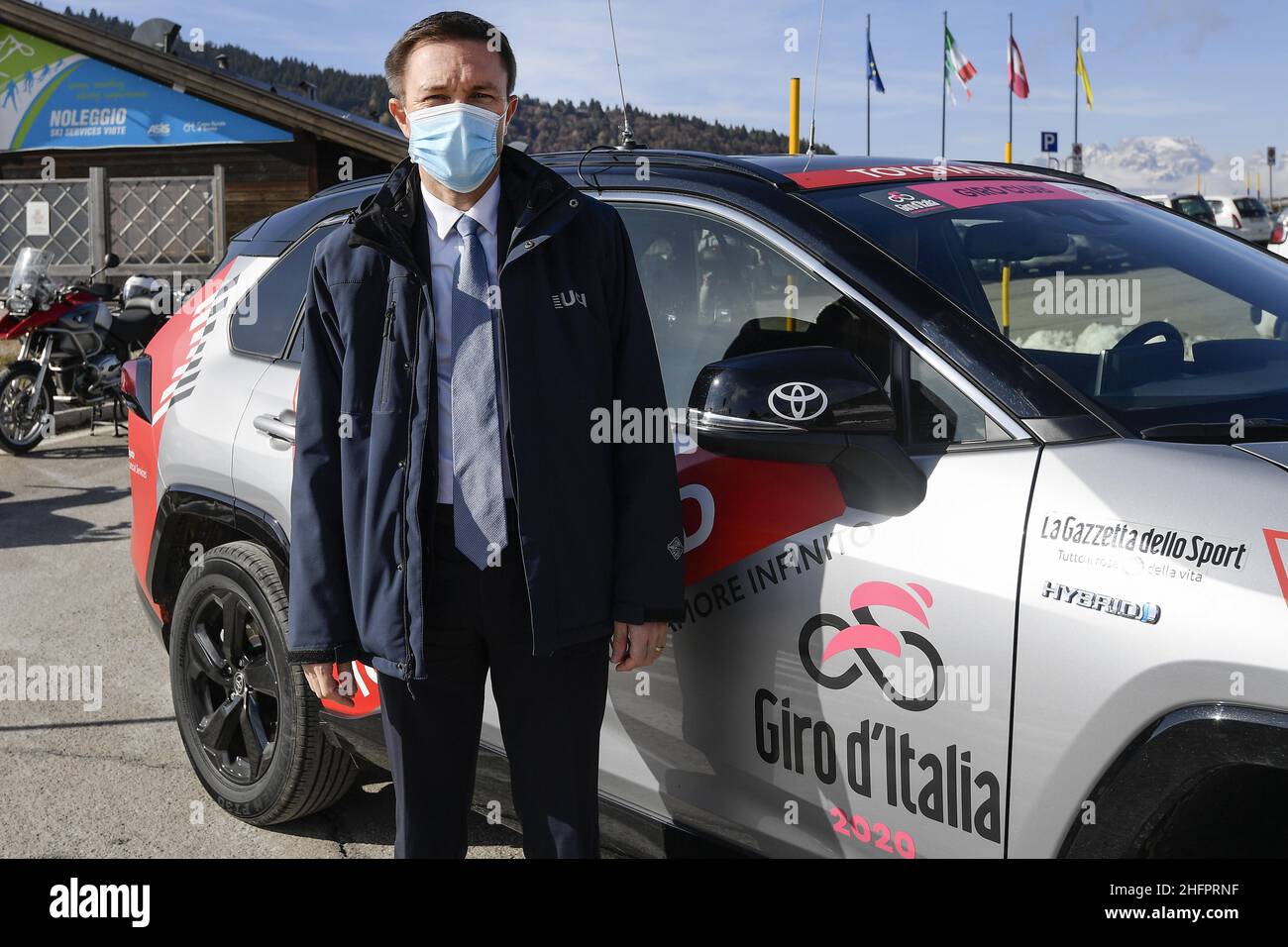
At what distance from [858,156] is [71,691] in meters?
3.60

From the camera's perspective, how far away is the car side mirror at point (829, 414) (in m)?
2.06

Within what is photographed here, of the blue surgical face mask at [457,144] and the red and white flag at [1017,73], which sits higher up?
the red and white flag at [1017,73]

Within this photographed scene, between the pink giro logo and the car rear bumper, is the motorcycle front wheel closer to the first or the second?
the car rear bumper

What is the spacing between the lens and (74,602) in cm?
583

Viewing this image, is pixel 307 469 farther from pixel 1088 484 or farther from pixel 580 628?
pixel 1088 484

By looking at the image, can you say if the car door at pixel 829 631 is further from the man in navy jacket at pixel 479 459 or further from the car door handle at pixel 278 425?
the car door handle at pixel 278 425

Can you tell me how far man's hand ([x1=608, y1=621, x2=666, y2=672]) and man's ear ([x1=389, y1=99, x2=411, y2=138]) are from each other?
101 centimetres

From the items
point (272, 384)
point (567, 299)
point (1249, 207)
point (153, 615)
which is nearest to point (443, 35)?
point (567, 299)

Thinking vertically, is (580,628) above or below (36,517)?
above

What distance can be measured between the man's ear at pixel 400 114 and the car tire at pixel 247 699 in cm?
141

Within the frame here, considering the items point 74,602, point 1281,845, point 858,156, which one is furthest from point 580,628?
point 74,602

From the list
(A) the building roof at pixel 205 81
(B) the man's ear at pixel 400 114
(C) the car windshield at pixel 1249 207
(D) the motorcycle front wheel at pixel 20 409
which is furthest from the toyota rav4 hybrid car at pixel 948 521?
(C) the car windshield at pixel 1249 207

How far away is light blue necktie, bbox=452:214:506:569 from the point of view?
212 cm

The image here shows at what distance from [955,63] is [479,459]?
2888cm
